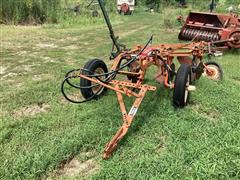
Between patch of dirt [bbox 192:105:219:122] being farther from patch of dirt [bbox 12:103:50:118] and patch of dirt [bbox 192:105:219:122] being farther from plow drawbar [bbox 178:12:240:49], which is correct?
plow drawbar [bbox 178:12:240:49]

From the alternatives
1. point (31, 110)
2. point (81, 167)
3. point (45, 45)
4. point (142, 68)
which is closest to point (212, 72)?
point (142, 68)

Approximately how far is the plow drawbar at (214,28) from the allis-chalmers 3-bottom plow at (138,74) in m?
1.98

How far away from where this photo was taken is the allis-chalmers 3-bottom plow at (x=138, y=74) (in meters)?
3.91

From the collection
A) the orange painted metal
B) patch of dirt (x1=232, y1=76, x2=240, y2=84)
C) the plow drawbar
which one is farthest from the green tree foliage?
patch of dirt (x1=232, y1=76, x2=240, y2=84)

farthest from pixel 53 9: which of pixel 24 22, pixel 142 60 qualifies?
pixel 142 60

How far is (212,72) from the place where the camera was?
5.77 meters

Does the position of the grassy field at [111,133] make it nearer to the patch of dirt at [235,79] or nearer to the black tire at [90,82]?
the patch of dirt at [235,79]

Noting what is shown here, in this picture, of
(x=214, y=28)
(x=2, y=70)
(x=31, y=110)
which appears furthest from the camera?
(x=214, y=28)

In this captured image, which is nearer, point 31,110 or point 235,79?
point 31,110

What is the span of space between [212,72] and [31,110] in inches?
118

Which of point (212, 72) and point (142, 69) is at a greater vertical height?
point (142, 69)

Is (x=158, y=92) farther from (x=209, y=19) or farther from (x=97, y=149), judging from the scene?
(x=209, y=19)

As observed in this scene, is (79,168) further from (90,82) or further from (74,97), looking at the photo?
(74,97)

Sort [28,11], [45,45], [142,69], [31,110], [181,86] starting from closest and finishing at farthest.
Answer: [181,86], [142,69], [31,110], [45,45], [28,11]
